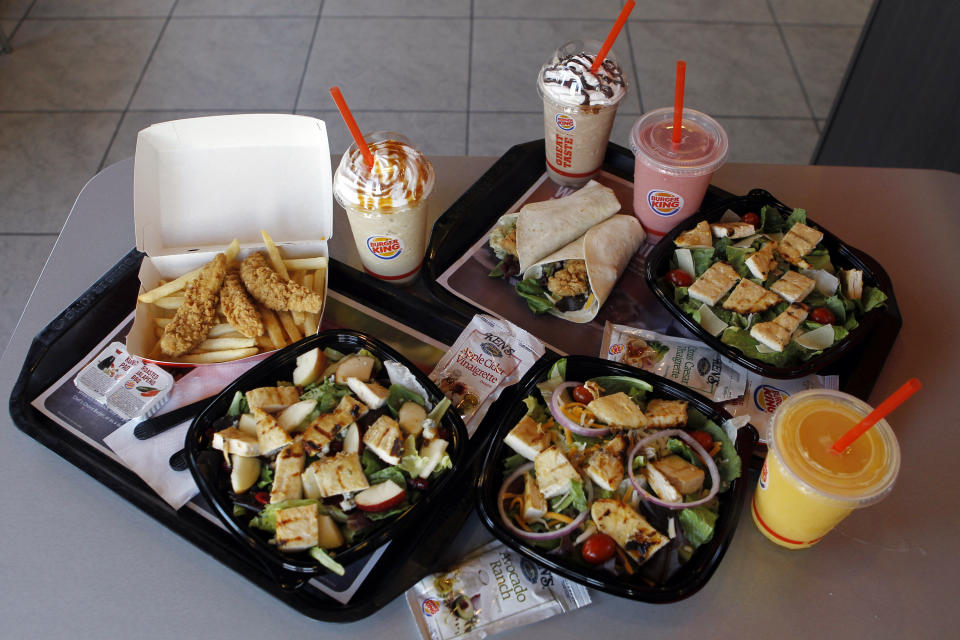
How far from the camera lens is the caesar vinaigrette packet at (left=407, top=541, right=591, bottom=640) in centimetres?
121

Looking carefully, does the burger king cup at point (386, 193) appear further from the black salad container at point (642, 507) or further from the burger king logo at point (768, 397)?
the burger king logo at point (768, 397)

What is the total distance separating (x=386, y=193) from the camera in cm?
149

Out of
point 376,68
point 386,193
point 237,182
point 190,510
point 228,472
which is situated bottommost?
point 376,68

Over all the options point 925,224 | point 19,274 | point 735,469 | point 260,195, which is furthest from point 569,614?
point 19,274

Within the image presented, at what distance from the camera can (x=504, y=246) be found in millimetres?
1746

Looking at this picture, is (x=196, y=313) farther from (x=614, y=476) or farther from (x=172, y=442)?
(x=614, y=476)

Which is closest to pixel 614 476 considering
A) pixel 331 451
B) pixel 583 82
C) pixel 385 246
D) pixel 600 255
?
pixel 331 451

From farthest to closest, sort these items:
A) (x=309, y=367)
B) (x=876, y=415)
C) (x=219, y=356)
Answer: (x=219, y=356)
(x=309, y=367)
(x=876, y=415)

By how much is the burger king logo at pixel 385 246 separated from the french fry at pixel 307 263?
121 mm

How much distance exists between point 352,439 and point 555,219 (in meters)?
0.79

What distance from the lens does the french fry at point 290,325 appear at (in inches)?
60.9

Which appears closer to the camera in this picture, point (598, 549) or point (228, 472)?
point (598, 549)

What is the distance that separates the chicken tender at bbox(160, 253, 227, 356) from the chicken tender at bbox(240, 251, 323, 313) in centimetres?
6

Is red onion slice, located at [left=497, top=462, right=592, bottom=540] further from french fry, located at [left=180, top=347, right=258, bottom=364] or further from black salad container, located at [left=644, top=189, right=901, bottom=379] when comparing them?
french fry, located at [left=180, top=347, right=258, bottom=364]
